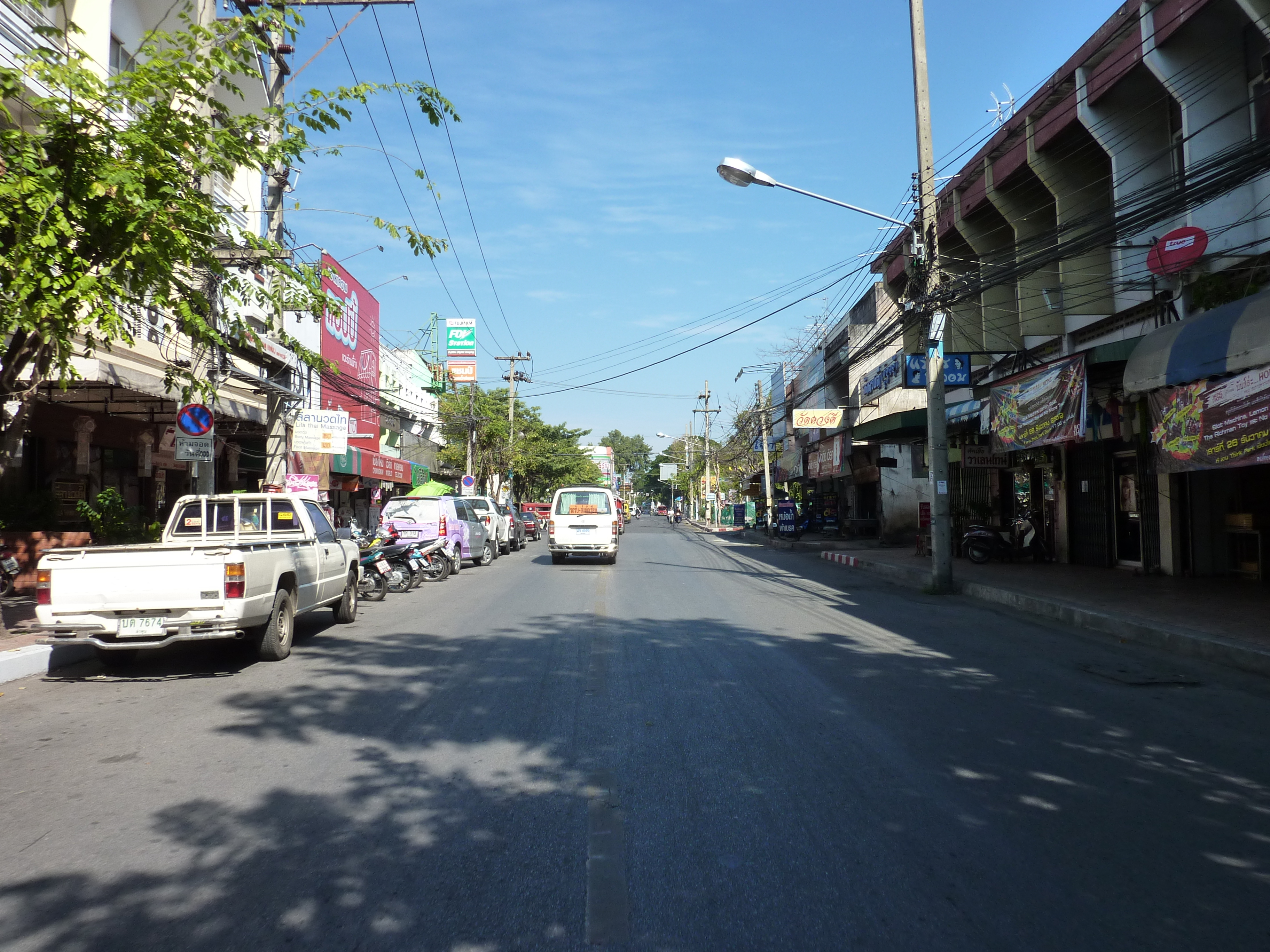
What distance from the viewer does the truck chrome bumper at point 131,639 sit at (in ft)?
26.7

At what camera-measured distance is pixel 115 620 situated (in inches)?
323

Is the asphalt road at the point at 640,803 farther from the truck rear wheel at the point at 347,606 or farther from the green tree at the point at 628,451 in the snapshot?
the green tree at the point at 628,451

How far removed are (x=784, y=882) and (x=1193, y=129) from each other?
572 inches

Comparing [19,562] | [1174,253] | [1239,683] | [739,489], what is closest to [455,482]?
[739,489]

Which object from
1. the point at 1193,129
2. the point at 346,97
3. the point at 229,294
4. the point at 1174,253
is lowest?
the point at 229,294

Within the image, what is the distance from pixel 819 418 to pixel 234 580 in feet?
84.3

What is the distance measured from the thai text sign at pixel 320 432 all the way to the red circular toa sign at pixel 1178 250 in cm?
1514

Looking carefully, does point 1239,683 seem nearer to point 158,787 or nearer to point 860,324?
point 158,787

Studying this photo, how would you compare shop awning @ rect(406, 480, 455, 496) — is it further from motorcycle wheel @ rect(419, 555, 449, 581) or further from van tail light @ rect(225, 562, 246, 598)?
van tail light @ rect(225, 562, 246, 598)

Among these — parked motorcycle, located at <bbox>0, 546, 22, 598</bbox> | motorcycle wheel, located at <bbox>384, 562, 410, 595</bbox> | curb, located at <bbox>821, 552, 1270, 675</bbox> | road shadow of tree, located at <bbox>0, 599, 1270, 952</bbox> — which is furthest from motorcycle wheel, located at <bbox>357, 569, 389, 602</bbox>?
curb, located at <bbox>821, 552, 1270, 675</bbox>

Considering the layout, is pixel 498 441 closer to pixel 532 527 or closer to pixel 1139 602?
pixel 532 527

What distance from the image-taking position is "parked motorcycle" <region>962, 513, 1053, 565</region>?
794 inches

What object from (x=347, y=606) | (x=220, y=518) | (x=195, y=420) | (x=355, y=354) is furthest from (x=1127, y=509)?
(x=355, y=354)

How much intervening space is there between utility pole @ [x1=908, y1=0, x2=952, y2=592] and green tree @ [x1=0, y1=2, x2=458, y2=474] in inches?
360
